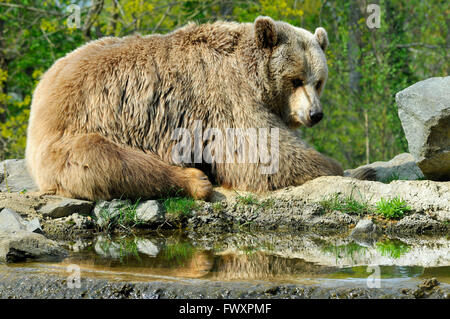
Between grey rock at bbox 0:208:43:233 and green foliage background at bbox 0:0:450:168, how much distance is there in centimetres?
592

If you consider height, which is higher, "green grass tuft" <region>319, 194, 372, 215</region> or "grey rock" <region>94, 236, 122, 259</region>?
"green grass tuft" <region>319, 194, 372, 215</region>

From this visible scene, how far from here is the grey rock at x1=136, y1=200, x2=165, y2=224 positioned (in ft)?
20.6

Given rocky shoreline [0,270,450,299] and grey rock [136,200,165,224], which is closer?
rocky shoreline [0,270,450,299]

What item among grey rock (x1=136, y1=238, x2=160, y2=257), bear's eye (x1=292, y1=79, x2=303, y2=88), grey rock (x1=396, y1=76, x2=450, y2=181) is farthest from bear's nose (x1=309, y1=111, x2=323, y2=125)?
grey rock (x1=136, y1=238, x2=160, y2=257)

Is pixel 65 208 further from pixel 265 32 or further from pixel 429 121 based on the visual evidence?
pixel 429 121

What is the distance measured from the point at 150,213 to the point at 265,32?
2447mm

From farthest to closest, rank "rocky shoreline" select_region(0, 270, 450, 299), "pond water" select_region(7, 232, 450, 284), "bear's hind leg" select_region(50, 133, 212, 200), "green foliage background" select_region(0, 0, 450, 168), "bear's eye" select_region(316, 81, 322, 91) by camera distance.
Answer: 1. "green foliage background" select_region(0, 0, 450, 168)
2. "bear's eye" select_region(316, 81, 322, 91)
3. "bear's hind leg" select_region(50, 133, 212, 200)
4. "pond water" select_region(7, 232, 450, 284)
5. "rocky shoreline" select_region(0, 270, 450, 299)

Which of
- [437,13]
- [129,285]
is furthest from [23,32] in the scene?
[129,285]

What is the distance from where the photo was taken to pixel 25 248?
15.9ft

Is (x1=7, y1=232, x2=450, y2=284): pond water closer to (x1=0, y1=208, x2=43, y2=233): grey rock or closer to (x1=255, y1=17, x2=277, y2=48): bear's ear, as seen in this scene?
(x1=0, y1=208, x2=43, y2=233): grey rock

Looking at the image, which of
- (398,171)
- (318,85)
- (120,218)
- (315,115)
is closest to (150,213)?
(120,218)

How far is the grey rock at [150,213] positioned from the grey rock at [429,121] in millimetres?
2682

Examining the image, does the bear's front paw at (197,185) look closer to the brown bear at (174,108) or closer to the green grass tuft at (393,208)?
the brown bear at (174,108)

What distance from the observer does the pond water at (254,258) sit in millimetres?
4238
